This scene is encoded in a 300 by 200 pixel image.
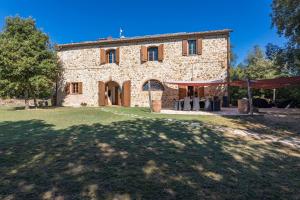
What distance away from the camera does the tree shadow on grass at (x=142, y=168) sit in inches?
119

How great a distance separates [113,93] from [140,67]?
3.81 m

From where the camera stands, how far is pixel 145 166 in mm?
3973

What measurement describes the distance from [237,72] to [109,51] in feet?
48.6

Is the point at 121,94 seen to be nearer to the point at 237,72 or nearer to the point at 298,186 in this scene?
→ the point at 237,72

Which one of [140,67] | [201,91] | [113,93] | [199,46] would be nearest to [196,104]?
[201,91]

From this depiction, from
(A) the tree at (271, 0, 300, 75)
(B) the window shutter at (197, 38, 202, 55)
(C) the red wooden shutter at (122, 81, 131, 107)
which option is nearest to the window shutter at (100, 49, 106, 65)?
(C) the red wooden shutter at (122, 81, 131, 107)

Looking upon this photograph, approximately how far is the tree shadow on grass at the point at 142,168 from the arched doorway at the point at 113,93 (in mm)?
13736

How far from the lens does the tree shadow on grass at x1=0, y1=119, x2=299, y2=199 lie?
9.89 feet

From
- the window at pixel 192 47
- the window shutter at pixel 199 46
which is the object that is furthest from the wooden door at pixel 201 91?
the window at pixel 192 47

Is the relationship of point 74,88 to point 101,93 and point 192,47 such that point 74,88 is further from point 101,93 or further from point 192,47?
point 192,47

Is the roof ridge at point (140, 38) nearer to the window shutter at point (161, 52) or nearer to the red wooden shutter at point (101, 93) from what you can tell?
the window shutter at point (161, 52)

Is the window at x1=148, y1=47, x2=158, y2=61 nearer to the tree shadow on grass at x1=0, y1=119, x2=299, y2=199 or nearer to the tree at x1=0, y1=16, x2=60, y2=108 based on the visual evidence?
the tree at x1=0, y1=16, x2=60, y2=108

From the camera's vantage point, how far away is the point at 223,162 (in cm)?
427

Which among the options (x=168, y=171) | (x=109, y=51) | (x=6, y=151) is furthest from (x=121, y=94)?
(x=168, y=171)
